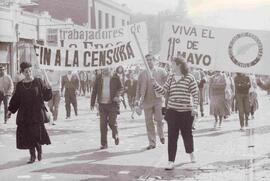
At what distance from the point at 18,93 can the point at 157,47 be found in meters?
83.8

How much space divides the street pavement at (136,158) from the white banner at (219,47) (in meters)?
1.58

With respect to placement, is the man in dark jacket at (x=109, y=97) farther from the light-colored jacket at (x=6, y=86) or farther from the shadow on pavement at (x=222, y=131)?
the light-colored jacket at (x=6, y=86)

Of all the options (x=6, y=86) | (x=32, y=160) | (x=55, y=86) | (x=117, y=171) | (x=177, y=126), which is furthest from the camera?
(x=6, y=86)

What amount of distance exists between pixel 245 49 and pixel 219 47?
494mm

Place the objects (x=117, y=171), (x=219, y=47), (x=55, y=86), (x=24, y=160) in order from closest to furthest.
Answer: (x=117, y=171), (x=24, y=160), (x=219, y=47), (x=55, y=86)

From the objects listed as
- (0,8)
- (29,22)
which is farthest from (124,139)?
(29,22)

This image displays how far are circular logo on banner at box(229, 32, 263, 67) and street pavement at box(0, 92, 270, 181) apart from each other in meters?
1.63

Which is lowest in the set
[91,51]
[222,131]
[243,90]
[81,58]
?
[222,131]

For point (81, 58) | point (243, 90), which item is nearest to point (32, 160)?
point (81, 58)

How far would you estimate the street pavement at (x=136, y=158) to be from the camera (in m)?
9.06

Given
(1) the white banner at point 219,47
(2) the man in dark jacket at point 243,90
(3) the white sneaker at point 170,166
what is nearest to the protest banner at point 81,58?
(1) the white banner at point 219,47

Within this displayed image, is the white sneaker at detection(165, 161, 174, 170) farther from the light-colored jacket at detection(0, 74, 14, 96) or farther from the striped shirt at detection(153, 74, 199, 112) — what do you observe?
the light-colored jacket at detection(0, 74, 14, 96)

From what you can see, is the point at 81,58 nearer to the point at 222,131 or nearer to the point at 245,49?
the point at 245,49

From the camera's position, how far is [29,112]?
418 inches
